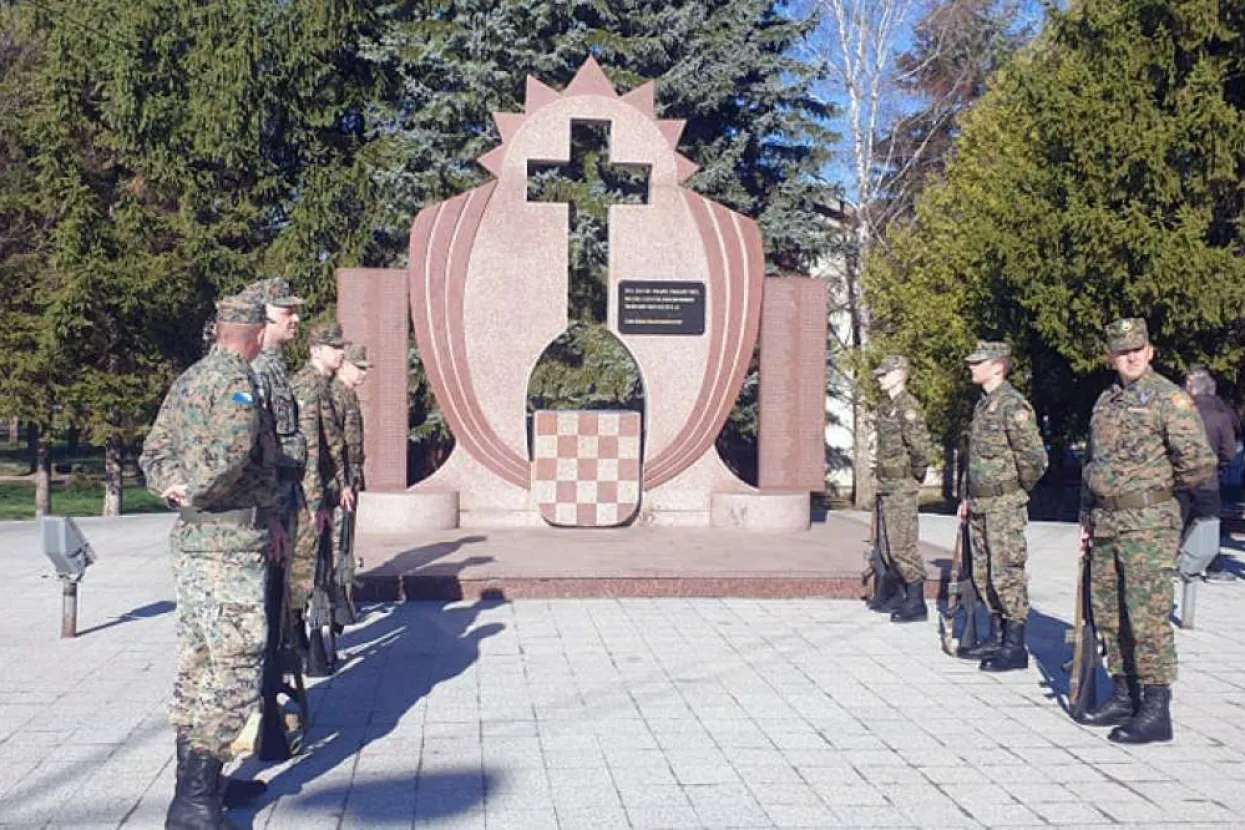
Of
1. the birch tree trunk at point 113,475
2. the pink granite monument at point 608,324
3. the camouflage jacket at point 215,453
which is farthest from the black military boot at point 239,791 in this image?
the birch tree trunk at point 113,475

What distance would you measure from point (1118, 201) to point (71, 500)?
21.1 metres

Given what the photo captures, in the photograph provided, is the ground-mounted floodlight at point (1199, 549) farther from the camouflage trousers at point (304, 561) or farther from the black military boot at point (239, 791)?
the black military boot at point (239, 791)

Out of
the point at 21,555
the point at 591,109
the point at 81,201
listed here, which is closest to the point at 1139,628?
the point at 591,109

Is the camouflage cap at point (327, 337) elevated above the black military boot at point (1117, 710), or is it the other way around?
the camouflage cap at point (327, 337)

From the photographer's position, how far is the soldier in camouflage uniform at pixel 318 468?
577 centimetres

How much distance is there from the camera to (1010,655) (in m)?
6.48

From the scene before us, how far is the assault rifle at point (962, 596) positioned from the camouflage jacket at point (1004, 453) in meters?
0.30

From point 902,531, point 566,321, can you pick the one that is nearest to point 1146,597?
point 902,531

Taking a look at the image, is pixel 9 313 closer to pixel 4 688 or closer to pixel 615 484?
pixel 615 484

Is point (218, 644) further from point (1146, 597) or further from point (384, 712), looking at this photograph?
point (1146, 597)

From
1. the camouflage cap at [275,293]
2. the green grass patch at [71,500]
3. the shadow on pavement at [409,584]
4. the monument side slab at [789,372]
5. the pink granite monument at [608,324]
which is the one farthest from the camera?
the green grass patch at [71,500]

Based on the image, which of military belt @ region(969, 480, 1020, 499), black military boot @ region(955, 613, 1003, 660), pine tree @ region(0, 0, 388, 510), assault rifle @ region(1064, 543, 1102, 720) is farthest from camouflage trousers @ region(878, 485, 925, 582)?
pine tree @ region(0, 0, 388, 510)

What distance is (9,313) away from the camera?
1792 centimetres

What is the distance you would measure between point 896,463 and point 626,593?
7.25ft
